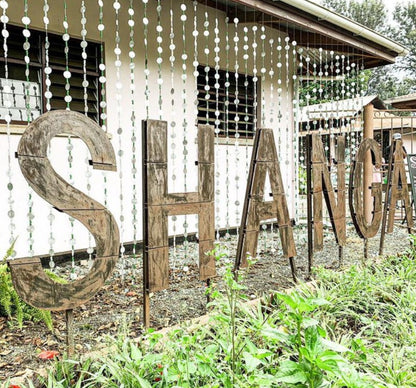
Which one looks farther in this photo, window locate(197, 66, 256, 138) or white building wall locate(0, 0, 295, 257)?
window locate(197, 66, 256, 138)

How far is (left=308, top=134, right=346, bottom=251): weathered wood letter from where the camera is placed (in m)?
3.88

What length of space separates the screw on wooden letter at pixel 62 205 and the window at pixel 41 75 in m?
2.33

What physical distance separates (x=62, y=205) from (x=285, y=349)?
1397 millimetres

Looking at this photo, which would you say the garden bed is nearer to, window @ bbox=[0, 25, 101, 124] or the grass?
the grass

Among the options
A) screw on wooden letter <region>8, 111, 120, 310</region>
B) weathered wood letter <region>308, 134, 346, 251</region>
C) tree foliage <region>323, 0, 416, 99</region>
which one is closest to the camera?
screw on wooden letter <region>8, 111, 120, 310</region>

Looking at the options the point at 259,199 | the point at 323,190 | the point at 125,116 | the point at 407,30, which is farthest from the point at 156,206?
the point at 407,30

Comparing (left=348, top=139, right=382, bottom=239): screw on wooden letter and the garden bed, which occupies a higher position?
(left=348, top=139, right=382, bottom=239): screw on wooden letter

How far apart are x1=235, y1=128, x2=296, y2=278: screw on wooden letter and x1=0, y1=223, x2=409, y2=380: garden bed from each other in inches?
12.1

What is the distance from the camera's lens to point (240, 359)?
6.15 feet

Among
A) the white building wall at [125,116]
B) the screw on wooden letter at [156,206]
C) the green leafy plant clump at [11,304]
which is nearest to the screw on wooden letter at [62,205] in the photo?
the screw on wooden letter at [156,206]

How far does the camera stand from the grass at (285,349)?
1.40 meters

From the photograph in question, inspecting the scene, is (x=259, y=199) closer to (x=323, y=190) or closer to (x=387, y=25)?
(x=323, y=190)

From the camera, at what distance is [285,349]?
2.05 m

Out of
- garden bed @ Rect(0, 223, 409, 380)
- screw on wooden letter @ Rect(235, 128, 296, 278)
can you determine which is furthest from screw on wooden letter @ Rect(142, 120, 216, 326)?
screw on wooden letter @ Rect(235, 128, 296, 278)
